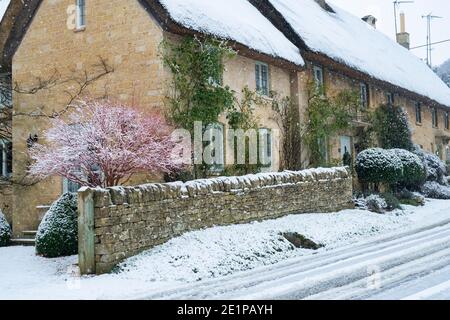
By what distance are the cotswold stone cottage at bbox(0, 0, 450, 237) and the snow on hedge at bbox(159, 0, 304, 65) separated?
43 millimetres

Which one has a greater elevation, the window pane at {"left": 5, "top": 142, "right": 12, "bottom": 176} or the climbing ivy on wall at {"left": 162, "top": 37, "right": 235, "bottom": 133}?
the climbing ivy on wall at {"left": 162, "top": 37, "right": 235, "bottom": 133}

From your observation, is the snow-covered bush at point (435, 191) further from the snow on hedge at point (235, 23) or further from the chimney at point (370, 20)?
the chimney at point (370, 20)

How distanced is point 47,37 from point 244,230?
9757 mm

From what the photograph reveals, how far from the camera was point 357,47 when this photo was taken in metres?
25.3

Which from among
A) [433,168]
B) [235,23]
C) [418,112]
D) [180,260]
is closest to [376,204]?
[235,23]

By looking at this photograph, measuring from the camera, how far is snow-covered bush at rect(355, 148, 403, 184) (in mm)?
19172

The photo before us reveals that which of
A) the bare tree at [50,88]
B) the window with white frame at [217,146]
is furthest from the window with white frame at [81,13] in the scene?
the window with white frame at [217,146]

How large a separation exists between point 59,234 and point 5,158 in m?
8.24

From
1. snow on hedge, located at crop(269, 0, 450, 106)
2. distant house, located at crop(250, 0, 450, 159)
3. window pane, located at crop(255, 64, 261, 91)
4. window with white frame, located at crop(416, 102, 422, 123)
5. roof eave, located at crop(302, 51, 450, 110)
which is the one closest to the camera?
window pane, located at crop(255, 64, 261, 91)

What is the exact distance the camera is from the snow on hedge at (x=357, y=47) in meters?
21.0

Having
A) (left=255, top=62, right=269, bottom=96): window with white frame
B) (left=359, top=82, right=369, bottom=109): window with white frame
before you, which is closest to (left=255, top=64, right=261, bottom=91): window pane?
(left=255, top=62, right=269, bottom=96): window with white frame

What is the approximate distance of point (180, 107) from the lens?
567 inches

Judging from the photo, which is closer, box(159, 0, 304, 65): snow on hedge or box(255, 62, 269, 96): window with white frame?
box(159, 0, 304, 65): snow on hedge

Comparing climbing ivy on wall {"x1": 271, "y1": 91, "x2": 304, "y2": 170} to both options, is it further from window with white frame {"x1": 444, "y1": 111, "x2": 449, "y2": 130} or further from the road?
window with white frame {"x1": 444, "y1": 111, "x2": 449, "y2": 130}
